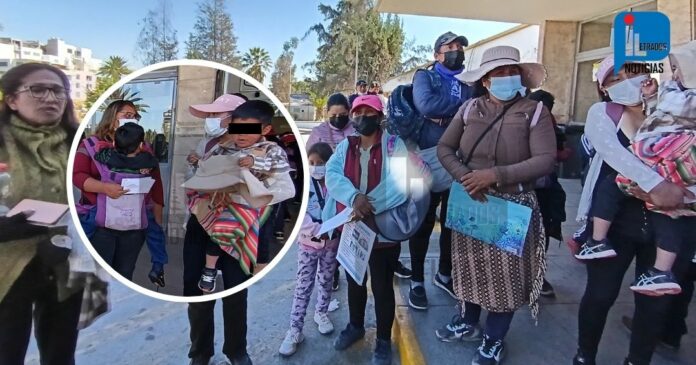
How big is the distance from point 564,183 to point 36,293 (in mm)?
7026

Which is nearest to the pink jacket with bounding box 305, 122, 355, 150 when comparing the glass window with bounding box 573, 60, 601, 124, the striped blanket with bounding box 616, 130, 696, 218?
the striped blanket with bounding box 616, 130, 696, 218

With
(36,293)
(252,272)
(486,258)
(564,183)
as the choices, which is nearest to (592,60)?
(564,183)

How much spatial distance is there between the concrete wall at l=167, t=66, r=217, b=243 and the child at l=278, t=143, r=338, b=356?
38.7 inches

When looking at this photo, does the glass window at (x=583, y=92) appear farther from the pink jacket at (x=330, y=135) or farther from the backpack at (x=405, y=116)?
the pink jacket at (x=330, y=135)

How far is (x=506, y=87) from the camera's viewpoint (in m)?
2.03

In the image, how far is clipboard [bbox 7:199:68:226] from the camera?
5.53 feet

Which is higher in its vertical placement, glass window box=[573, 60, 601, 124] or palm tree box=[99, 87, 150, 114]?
glass window box=[573, 60, 601, 124]

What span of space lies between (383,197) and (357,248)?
0.95 ft

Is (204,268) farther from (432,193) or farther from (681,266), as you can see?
(681,266)

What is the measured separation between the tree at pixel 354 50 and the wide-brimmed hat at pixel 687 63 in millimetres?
A: 25458

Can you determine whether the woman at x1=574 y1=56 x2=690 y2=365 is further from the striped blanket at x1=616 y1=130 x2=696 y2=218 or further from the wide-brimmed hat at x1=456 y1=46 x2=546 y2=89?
the wide-brimmed hat at x1=456 y1=46 x2=546 y2=89

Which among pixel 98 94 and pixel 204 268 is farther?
pixel 204 268

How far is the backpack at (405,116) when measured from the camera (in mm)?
2510

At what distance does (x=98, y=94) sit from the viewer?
1541 mm
